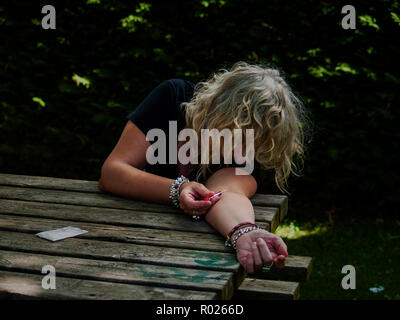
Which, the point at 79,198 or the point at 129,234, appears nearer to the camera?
the point at 129,234

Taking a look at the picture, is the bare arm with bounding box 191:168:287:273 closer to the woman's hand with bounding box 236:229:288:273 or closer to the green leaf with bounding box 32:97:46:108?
the woman's hand with bounding box 236:229:288:273

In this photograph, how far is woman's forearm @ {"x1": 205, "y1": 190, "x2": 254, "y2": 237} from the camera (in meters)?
1.98

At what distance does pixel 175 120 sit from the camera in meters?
2.57

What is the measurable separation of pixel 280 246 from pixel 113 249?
0.61 m

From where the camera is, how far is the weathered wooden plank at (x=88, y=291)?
145 cm

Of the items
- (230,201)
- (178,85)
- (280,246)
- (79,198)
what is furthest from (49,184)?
(280,246)

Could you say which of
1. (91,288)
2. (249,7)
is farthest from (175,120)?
(249,7)

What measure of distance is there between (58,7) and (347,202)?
3.59 m

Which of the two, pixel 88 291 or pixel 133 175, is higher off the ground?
pixel 133 175

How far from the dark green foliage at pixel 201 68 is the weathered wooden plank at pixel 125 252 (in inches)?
114

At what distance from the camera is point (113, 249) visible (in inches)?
71.3

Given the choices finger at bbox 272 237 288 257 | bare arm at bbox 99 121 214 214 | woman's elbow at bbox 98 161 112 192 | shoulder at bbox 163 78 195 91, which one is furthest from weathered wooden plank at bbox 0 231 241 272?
shoulder at bbox 163 78 195 91

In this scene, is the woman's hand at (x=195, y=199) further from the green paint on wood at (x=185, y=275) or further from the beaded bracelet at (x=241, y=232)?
the green paint on wood at (x=185, y=275)

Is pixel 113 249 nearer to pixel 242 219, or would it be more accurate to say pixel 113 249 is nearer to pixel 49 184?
pixel 242 219
